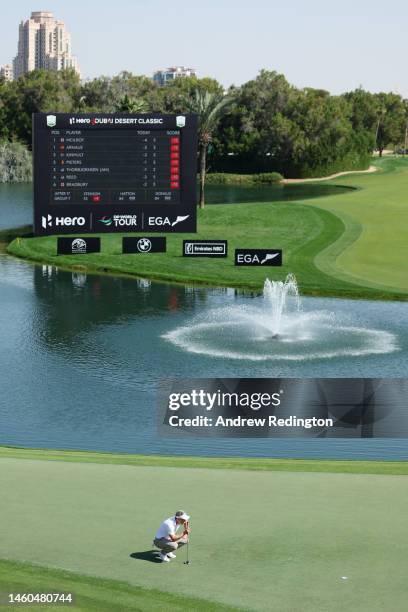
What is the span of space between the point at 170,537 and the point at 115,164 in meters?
46.8

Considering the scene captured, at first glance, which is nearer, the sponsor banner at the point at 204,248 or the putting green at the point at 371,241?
the putting green at the point at 371,241

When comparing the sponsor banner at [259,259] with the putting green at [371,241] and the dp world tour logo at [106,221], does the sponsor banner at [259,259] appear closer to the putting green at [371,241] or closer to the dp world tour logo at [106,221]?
the putting green at [371,241]

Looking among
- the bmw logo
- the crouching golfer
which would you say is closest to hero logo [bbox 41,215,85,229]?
the bmw logo

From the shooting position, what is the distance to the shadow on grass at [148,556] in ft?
59.5

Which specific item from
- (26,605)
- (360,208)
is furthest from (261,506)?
(360,208)

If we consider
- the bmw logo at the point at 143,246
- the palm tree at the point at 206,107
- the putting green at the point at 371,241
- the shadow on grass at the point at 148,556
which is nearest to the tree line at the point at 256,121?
the putting green at the point at 371,241

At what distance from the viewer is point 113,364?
134 ft

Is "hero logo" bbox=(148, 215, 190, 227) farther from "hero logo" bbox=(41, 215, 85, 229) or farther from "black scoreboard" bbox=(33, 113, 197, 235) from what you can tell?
"hero logo" bbox=(41, 215, 85, 229)

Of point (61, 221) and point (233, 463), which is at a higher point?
point (61, 221)

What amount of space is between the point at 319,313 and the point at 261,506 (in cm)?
3147

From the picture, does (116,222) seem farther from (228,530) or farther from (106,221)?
(228,530)

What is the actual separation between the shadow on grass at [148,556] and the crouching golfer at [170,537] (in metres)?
0.18

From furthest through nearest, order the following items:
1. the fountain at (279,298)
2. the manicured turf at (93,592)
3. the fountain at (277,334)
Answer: the fountain at (279,298) → the fountain at (277,334) → the manicured turf at (93,592)

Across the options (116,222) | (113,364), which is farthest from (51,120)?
(113,364)
